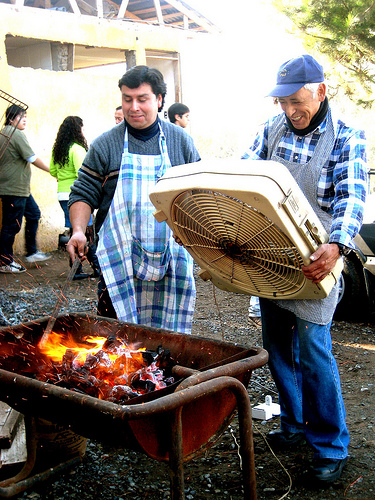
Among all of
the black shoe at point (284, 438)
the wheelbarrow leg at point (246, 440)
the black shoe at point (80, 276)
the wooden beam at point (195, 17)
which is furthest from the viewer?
the wooden beam at point (195, 17)

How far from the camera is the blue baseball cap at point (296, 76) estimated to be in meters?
2.50

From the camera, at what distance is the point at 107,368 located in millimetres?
2576

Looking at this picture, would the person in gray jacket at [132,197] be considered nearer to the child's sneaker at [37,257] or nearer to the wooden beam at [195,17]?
the child's sneaker at [37,257]

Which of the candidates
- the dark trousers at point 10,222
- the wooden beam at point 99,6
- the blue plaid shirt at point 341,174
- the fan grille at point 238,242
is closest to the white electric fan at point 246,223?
the fan grille at point 238,242

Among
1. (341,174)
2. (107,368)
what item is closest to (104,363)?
(107,368)

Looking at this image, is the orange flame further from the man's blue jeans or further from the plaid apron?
the man's blue jeans

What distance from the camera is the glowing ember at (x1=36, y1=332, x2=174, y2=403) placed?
2.39m

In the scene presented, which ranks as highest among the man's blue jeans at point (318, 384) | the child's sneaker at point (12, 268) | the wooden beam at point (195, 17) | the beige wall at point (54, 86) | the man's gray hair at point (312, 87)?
the wooden beam at point (195, 17)

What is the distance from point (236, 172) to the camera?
2.02m

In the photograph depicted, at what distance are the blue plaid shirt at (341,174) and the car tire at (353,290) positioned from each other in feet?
10.2

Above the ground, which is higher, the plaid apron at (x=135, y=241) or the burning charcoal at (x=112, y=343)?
the plaid apron at (x=135, y=241)

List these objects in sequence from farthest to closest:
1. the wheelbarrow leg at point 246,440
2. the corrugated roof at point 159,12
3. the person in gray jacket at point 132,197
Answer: the corrugated roof at point 159,12 → the person in gray jacket at point 132,197 → the wheelbarrow leg at point 246,440

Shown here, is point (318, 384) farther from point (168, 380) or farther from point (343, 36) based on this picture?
point (343, 36)

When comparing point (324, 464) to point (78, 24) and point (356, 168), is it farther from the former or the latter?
point (78, 24)
